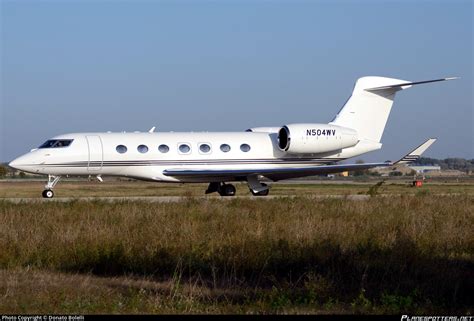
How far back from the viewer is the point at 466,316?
7.44m

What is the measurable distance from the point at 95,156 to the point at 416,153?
12056mm

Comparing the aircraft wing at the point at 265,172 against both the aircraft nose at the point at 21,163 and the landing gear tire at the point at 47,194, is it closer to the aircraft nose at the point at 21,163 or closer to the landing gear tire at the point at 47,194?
the landing gear tire at the point at 47,194

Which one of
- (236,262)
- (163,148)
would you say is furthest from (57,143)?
(236,262)

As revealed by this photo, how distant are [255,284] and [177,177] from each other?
62.3 ft

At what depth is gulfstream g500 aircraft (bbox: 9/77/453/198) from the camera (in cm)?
2767

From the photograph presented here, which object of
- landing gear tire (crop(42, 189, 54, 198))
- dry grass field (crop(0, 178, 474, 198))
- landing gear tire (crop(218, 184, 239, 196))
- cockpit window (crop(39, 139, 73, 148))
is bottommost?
dry grass field (crop(0, 178, 474, 198))

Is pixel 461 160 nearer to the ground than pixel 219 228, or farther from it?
nearer to the ground

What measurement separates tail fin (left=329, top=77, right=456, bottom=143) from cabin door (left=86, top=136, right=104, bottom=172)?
935 cm

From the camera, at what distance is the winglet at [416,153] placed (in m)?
28.6

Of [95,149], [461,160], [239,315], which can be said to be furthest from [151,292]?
[461,160]

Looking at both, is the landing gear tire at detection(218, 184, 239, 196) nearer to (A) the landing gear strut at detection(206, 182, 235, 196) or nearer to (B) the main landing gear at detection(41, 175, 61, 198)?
(A) the landing gear strut at detection(206, 182, 235, 196)

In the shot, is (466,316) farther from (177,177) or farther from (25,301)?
(177,177)

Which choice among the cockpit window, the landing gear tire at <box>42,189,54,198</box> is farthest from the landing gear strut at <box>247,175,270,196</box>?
the landing gear tire at <box>42,189,54,198</box>

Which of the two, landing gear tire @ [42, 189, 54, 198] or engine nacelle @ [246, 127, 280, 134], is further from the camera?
engine nacelle @ [246, 127, 280, 134]
